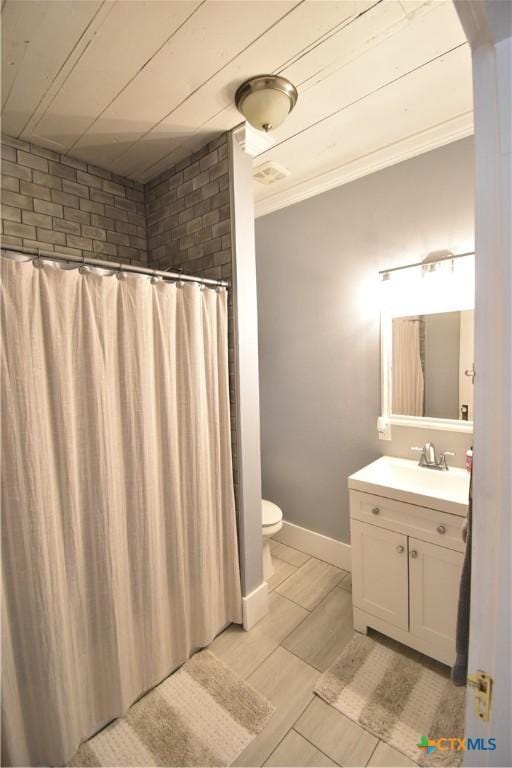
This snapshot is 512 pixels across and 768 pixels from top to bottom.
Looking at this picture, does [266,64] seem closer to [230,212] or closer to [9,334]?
[230,212]

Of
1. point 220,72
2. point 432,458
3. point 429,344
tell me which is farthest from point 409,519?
point 220,72

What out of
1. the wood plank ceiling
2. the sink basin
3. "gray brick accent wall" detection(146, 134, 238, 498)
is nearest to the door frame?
the wood plank ceiling

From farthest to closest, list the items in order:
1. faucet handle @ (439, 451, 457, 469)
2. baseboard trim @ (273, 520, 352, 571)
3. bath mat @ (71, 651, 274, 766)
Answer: baseboard trim @ (273, 520, 352, 571), faucet handle @ (439, 451, 457, 469), bath mat @ (71, 651, 274, 766)

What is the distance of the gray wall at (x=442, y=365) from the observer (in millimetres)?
1854

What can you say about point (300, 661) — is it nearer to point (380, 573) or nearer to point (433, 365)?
point (380, 573)

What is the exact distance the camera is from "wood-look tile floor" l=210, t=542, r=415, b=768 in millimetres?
1274

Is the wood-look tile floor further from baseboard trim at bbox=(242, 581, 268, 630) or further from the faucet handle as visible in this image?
the faucet handle

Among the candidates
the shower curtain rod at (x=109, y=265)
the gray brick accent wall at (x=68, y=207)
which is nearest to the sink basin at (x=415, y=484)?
the shower curtain rod at (x=109, y=265)

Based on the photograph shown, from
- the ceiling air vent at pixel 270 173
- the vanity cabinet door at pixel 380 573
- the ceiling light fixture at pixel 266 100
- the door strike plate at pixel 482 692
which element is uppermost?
the ceiling air vent at pixel 270 173

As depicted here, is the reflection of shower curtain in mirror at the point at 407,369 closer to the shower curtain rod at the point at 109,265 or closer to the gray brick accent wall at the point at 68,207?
the shower curtain rod at the point at 109,265

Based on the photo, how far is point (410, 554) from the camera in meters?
1.61

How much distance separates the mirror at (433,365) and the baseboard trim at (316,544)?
0.99m

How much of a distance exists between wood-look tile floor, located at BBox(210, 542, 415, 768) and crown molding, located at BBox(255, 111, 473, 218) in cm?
246

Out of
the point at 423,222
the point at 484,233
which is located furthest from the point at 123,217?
the point at 484,233
